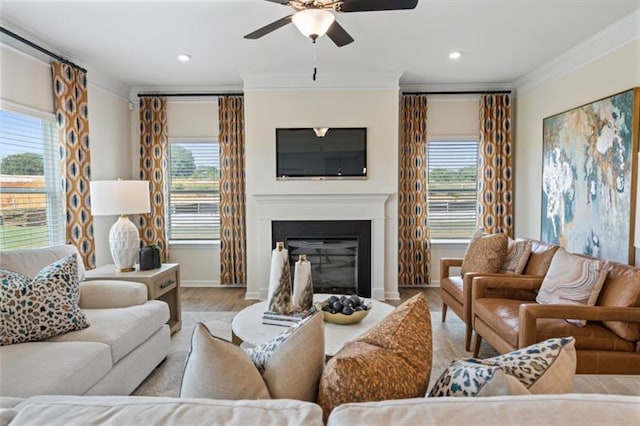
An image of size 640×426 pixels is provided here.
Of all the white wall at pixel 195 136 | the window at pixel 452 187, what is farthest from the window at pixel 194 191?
the window at pixel 452 187

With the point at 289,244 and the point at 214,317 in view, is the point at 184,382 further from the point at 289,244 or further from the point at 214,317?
the point at 289,244

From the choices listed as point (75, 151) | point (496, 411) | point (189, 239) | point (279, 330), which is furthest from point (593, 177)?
point (75, 151)

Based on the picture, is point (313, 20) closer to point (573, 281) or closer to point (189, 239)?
point (573, 281)

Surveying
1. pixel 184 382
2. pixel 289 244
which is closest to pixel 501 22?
pixel 289 244

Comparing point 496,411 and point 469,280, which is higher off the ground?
point 496,411

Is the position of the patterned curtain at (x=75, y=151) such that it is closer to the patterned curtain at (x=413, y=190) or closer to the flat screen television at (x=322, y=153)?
the flat screen television at (x=322, y=153)

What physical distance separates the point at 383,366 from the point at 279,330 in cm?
152

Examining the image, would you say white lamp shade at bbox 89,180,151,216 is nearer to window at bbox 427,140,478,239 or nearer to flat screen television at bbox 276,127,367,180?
flat screen television at bbox 276,127,367,180

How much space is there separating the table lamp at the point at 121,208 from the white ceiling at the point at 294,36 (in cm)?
136

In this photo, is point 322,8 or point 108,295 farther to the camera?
point 108,295

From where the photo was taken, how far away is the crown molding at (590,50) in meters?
3.00

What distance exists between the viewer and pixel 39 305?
2043 millimetres

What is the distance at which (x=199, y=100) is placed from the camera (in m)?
4.99

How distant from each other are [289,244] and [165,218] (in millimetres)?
1843
